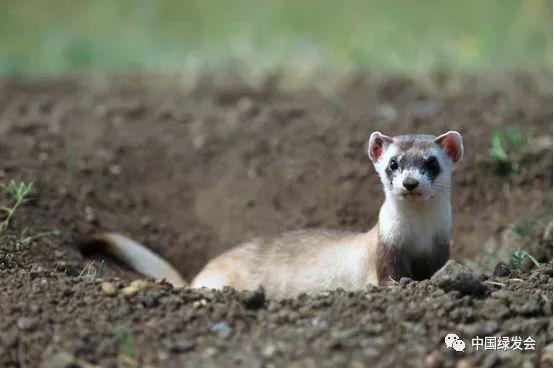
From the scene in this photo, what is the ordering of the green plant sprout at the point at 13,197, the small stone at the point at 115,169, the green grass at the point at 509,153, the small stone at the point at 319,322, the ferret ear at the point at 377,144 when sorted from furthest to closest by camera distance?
the small stone at the point at 115,169 < the green grass at the point at 509,153 < the green plant sprout at the point at 13,197 < the ferret ear at the point at 377,144 < the small stone at the point at 319,322

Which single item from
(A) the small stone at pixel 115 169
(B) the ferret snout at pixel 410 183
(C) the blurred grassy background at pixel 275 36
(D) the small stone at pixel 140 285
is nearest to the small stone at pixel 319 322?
(D) the small stone at pixel 140 285

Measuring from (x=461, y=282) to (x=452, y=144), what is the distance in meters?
1.04

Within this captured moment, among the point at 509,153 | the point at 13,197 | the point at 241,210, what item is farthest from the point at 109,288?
the point at 509,153

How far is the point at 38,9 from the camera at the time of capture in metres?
12.4

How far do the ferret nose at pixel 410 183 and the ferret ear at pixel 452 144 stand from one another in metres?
0.34

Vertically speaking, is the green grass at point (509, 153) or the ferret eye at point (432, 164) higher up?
the ferret eye at point (432, 164)

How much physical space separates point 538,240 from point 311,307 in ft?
7.36

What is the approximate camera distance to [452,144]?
4805 mm

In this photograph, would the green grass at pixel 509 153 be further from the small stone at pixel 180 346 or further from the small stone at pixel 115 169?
the small stone at pixel 180 346

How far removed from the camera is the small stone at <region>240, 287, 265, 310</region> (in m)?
3.88

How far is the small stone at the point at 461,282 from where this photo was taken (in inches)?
156

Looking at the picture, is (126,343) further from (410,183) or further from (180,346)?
(410,183)

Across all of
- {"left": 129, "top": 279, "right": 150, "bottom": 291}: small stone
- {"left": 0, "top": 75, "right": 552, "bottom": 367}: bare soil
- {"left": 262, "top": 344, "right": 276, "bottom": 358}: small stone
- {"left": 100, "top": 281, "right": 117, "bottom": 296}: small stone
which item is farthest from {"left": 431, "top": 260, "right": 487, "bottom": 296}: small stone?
{"left": 100, "top": 281, "right": 117, "bottom": 296}: small stone

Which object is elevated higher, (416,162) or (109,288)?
(416,162)
